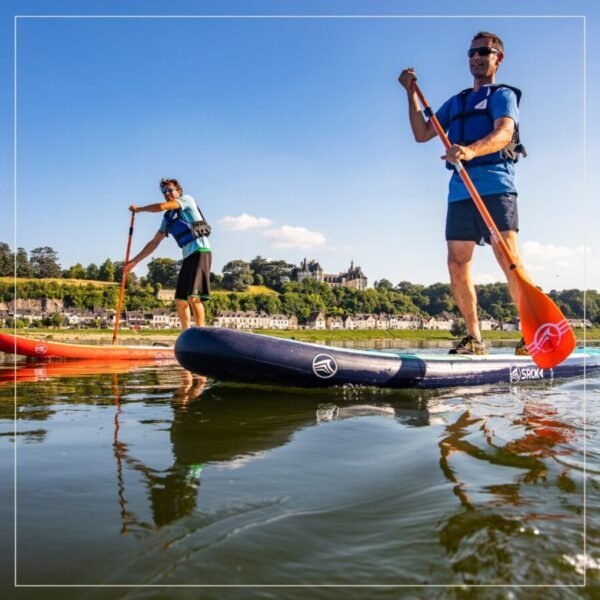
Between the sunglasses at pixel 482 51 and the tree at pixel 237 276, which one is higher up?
the tree at pixel 237 276

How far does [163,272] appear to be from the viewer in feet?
534

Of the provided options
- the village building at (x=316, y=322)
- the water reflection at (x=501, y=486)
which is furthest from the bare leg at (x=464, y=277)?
the village building at (x=316, y=322)

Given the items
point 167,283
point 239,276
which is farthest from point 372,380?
point 167,283

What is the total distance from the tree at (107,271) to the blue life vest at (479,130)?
166693mm

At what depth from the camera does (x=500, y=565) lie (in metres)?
1.57

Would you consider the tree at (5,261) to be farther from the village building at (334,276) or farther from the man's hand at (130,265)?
the man's hand at (130,265)

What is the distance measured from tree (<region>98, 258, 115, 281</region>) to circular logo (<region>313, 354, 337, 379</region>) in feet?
549

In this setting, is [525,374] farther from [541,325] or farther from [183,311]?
[183,311]

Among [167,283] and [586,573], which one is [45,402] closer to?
[586,573]

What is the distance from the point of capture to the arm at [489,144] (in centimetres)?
547

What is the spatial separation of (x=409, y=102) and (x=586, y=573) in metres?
6.18

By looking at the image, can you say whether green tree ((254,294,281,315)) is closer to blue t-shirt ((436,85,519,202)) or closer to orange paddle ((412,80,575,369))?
blue t-shirt ((436,85,519,202))

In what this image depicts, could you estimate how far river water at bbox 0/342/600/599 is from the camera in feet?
4.95

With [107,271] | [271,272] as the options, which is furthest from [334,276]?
[107,271]
